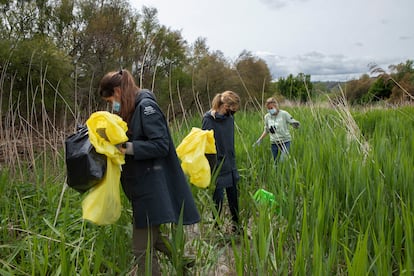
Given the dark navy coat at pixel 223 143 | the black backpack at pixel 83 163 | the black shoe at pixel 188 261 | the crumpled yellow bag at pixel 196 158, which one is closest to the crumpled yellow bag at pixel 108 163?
the black backpack at pixel 83 163

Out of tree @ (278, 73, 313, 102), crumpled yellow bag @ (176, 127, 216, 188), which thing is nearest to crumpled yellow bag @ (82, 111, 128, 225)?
crumpled yellow bag @ (176, 127, 216, 188)

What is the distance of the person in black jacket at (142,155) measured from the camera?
162cm

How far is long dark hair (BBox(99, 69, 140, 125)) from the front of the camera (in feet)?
5.42

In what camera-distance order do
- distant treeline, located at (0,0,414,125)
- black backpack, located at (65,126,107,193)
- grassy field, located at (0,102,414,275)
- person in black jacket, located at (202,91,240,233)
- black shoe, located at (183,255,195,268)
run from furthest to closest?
distant treeline, located at (0,0,414,125) < person in black jacket, located at (202,91,240,233) < black shoe, located at (183,255,195,268) < black backpack, located at (65,126,107,193) < grassy field, located at (0,102,414,275)

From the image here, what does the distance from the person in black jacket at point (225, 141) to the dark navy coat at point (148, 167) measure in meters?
1.02

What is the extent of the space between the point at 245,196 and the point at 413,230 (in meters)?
1.59

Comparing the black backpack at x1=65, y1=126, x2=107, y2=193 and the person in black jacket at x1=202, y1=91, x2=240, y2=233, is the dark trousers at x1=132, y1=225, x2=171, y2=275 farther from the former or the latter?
the person in black jacket at x1=202, y1=91, x2=240, y2=233

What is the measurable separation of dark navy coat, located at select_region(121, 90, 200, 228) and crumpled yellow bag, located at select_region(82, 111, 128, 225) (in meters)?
0.09

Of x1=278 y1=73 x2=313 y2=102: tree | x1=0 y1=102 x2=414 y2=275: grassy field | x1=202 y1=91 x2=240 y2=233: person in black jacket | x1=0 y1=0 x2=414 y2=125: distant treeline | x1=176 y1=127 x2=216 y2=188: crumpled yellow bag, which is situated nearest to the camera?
x1=0 y1=102 x2=414 y2=275: grassy field

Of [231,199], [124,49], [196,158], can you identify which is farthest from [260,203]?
[124,49]

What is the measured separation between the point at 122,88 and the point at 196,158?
28.0 inches

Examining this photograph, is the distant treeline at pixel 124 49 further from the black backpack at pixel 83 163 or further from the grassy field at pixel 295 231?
the black backpack at pixel 83 163

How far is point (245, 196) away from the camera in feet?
9.61

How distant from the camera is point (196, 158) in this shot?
217cm
